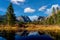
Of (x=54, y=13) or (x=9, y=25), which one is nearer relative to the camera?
(x=9, y=25)

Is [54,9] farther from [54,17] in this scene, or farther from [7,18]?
[7,18]

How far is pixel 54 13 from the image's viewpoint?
117 meters

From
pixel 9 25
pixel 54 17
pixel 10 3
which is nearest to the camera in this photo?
pixel 9 25

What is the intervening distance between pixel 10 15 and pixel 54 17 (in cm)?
4240

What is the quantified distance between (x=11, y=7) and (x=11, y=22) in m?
8.73

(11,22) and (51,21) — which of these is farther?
(51,21)

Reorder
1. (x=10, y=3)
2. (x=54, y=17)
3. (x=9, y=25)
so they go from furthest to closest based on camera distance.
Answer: (x=54, y=17) < (x=10, y=3) < (x=9, y=25)

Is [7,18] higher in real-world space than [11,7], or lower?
lower

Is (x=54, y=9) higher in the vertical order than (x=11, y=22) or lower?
higher

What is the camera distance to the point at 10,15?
8444 cm

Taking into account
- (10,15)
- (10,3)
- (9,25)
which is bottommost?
(9,25)

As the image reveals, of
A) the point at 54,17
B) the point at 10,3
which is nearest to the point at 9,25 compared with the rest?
the point at 10,3

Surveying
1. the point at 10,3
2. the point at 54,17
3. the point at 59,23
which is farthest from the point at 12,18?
the point at 54,17

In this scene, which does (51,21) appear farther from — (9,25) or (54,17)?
(9,25)
